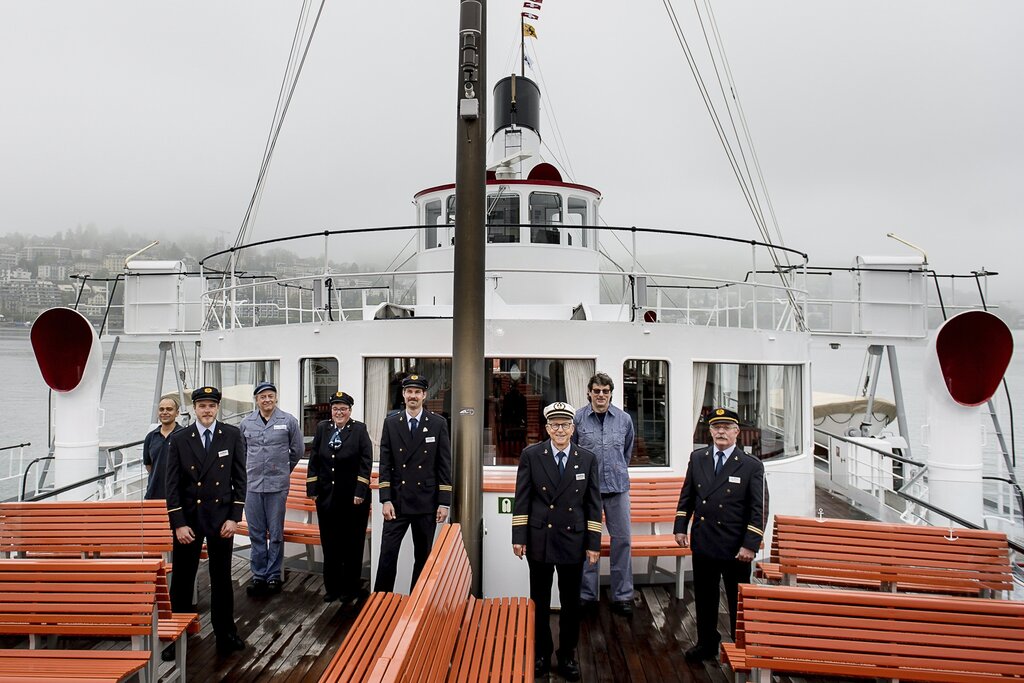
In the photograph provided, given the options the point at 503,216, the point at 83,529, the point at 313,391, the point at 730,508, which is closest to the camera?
the point at 730,508

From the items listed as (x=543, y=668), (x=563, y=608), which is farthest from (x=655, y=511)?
(x=543, y=668)

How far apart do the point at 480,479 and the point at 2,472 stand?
26.1 meters

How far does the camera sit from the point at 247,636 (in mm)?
4840

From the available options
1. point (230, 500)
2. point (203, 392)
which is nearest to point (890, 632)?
Answer: point (230, 500)

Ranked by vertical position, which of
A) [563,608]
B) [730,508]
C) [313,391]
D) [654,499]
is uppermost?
[313,391]

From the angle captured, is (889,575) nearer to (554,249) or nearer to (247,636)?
(247,636)

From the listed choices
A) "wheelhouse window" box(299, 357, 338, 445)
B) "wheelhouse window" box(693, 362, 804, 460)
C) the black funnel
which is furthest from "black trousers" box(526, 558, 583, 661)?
the black funnel

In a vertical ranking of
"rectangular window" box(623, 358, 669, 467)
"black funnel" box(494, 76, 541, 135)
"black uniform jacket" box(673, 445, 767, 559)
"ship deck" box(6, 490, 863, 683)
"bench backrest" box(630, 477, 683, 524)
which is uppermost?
"black funnel" box(494, 76, 541, 135)

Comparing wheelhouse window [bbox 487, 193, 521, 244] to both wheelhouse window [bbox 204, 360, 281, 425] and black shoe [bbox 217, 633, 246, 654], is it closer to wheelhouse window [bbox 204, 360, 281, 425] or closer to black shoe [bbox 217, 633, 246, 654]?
wheelhouse window [bbox 204, 360, 281, 425]

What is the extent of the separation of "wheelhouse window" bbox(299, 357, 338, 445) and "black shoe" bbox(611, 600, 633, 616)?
140 inches

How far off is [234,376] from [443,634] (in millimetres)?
6349

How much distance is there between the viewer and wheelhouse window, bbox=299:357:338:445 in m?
7.01

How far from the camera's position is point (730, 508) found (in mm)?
4398

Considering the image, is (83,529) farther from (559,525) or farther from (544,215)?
(544,215)
